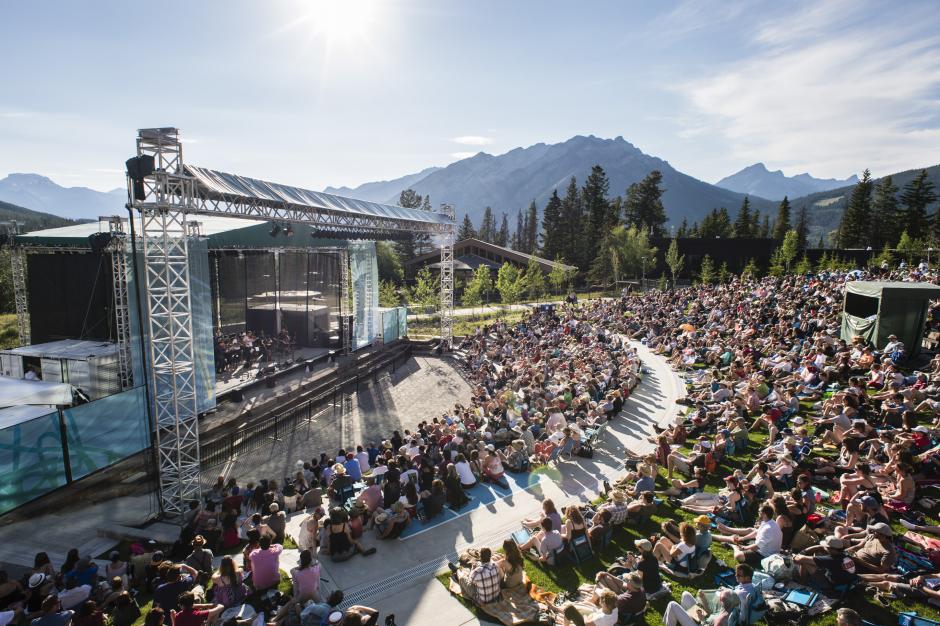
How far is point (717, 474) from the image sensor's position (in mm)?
8414

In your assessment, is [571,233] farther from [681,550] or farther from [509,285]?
[681,550]

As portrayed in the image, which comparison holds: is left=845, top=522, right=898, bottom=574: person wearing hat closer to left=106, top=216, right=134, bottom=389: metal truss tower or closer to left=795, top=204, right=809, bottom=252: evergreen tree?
left=106, top=216, right=134, bottom=389: metal truss tower

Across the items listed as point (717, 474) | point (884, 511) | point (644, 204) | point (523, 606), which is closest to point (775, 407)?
point (717, 474)

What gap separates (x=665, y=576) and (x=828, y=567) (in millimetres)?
1609

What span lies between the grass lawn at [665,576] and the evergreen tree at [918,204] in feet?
171

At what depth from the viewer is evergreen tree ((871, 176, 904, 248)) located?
47.3 meters

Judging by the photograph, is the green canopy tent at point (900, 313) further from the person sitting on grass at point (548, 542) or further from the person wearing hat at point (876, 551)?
the person sitting on grass at point (548, 542)

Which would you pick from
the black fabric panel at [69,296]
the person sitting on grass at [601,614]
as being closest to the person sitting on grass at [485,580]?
the person sitting on grass at [601,614]

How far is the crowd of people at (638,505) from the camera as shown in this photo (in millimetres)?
5180

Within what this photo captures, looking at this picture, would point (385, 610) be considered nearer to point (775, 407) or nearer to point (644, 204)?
point (775, 407)

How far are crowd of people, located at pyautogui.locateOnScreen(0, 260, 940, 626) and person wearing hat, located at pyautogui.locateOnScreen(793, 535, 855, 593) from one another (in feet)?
0.05

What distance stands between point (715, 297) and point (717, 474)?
17.5 meters

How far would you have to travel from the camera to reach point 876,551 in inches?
Answer: 207

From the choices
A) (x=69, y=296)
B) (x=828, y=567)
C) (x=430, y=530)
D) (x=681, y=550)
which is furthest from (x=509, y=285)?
(x=828, y=567)
